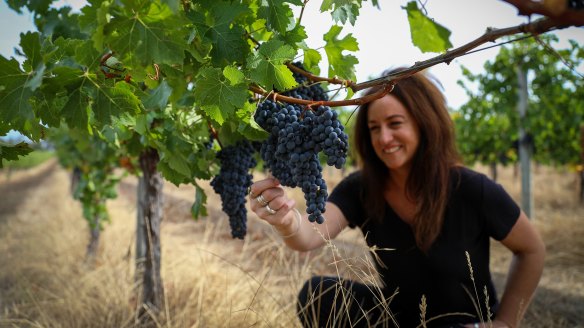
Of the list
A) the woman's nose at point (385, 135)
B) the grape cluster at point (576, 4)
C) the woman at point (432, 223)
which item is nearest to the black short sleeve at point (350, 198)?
the woman at point (432, 223)

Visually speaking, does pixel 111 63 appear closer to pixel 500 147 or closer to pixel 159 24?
pixel 159 24

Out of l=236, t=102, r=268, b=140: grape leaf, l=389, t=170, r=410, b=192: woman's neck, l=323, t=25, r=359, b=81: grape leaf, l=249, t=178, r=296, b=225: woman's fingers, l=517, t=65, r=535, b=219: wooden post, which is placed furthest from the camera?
l=517, t=65, r=535, b=219: wooden post

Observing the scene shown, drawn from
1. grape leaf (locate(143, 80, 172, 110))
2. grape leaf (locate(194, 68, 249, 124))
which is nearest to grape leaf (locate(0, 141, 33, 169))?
grape leaf (locate(143, 80, 172, 110))

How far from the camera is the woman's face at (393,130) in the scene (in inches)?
82.2

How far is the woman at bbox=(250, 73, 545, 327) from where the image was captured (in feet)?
6.72

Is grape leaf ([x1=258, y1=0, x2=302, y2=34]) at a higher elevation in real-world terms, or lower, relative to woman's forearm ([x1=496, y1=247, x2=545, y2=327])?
higher

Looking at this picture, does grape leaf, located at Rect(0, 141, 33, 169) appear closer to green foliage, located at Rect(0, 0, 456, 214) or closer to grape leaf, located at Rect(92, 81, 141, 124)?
green foliage, located at Rect(0, 0, 456, 214)

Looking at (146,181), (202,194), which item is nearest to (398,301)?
(202,194)

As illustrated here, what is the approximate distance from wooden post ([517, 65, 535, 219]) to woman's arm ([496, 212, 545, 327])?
15.4 feet

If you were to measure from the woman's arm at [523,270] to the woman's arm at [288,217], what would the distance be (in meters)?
0.93

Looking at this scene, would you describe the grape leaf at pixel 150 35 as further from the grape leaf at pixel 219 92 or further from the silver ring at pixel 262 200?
the silver ring at pixel 262 200

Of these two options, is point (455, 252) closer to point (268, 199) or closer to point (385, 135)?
point (385, 135)

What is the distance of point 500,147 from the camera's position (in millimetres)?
7703

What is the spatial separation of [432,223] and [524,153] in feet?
17.1
